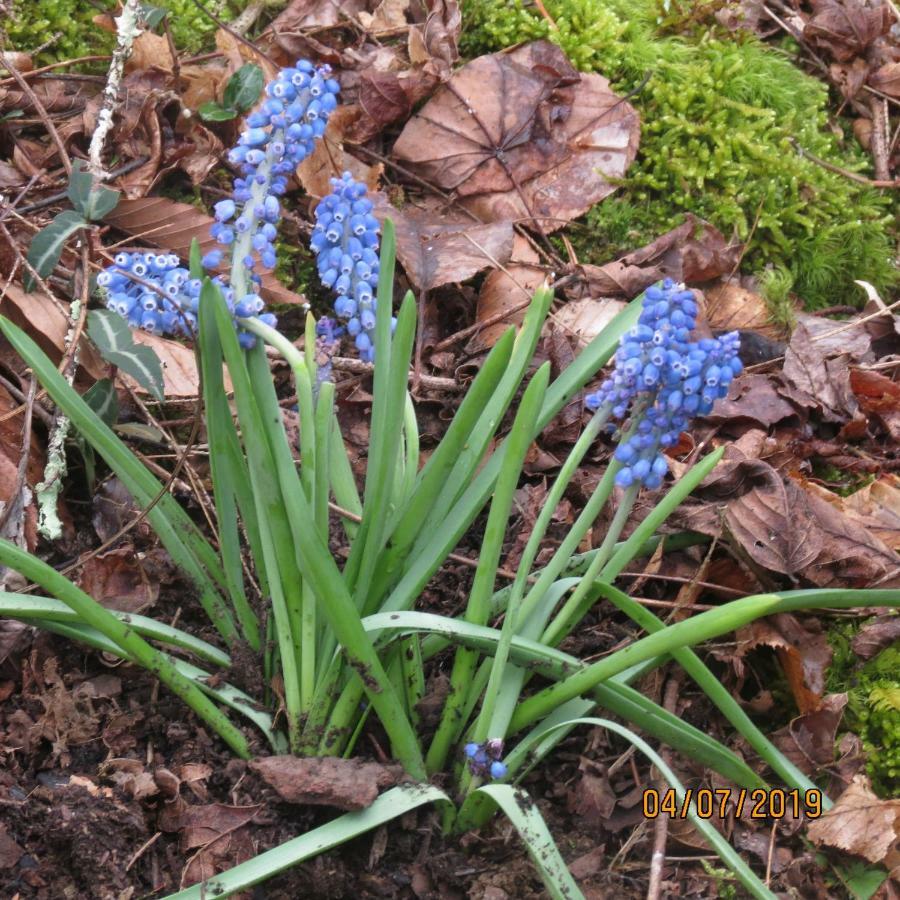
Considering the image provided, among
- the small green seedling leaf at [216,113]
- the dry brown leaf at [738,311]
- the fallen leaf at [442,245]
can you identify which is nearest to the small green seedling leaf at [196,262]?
the fallen leaf at [442,245]

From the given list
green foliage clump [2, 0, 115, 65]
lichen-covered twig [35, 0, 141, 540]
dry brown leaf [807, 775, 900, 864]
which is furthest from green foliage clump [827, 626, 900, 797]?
green foliage clump [2, 0, 115, 65]

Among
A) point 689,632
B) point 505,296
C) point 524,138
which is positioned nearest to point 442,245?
point 505,296

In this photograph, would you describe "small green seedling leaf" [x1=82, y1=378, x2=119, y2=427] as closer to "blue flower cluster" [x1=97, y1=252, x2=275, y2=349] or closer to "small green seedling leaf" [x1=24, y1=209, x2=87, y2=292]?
"small green seedling leaf" [x1=24, y1=209, x2=87, y2=292]

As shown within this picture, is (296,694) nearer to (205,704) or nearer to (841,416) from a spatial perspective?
(205,704)

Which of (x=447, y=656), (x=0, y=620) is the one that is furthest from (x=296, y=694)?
(x=0, y=620)

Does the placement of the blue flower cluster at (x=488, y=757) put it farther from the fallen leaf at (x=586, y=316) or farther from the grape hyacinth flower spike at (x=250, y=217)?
the fallen leaf at (x=586, y=316)

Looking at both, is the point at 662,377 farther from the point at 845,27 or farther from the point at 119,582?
the point at 845,27
